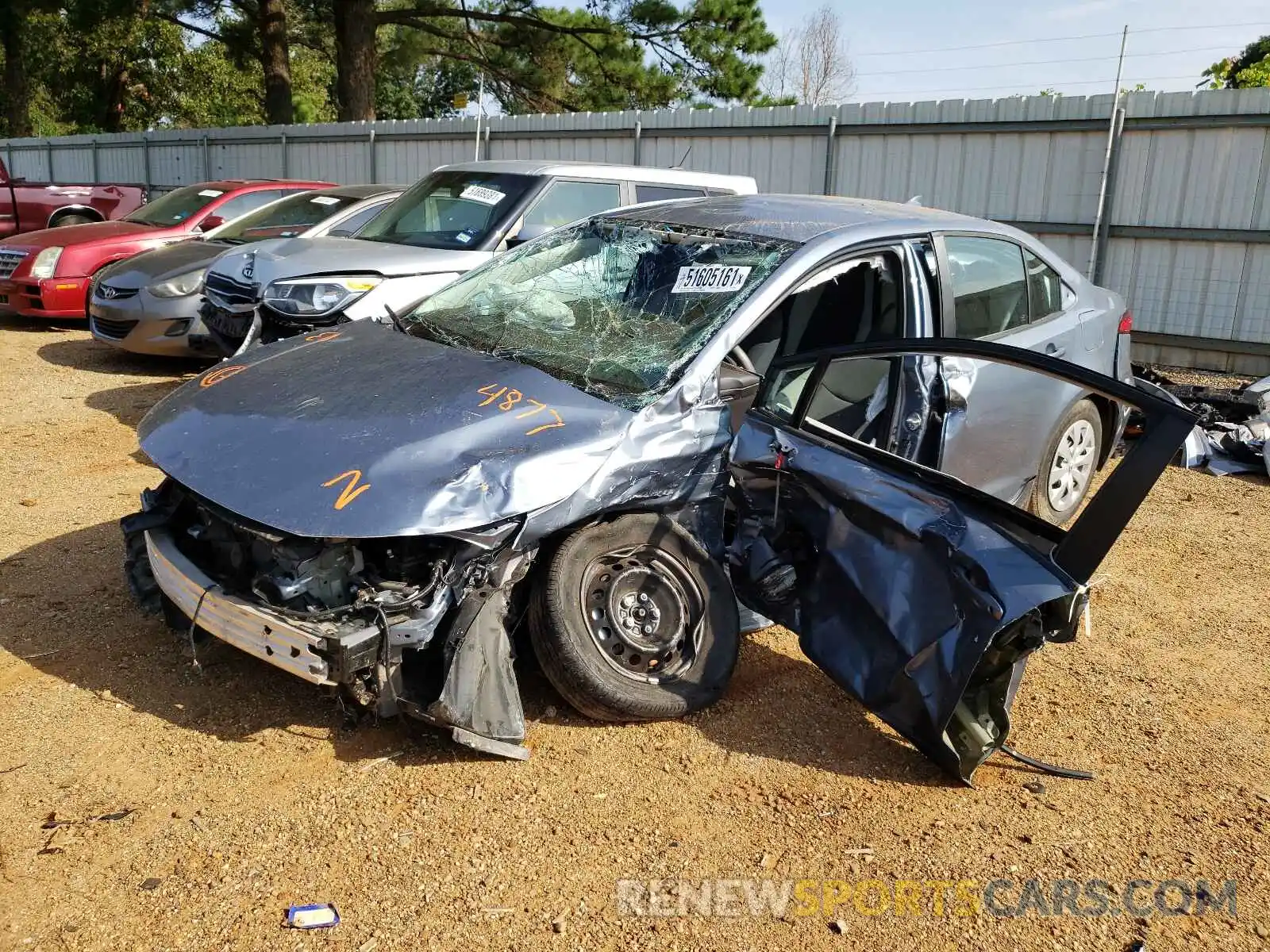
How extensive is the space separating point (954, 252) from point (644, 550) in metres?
2.16

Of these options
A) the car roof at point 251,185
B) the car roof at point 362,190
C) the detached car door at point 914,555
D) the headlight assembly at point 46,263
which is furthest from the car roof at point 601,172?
the headlight assembly at point 46,263

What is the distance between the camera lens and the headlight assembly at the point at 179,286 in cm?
858

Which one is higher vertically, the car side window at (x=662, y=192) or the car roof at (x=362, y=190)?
the car side window at (x=662, y=192)

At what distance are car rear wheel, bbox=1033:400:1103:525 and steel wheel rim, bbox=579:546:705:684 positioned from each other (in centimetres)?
245

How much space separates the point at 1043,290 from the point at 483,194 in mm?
4175

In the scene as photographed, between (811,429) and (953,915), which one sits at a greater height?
(811,429)

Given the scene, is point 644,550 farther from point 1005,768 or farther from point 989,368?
point 989,368

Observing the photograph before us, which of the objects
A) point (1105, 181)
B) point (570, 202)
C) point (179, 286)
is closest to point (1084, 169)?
point (1105, 181)

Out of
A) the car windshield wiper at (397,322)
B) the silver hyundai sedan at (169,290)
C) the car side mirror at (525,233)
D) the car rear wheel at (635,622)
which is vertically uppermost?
the car side mirror at (525,233)

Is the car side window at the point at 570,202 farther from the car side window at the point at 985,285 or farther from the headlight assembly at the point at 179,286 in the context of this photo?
the car side window at the point at 985,285

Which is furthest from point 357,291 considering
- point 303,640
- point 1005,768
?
point 1005,768

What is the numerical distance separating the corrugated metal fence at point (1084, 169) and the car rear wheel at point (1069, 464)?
Answer: 197 inches

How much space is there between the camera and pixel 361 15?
17734 mm

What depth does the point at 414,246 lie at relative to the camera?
25.2ft
